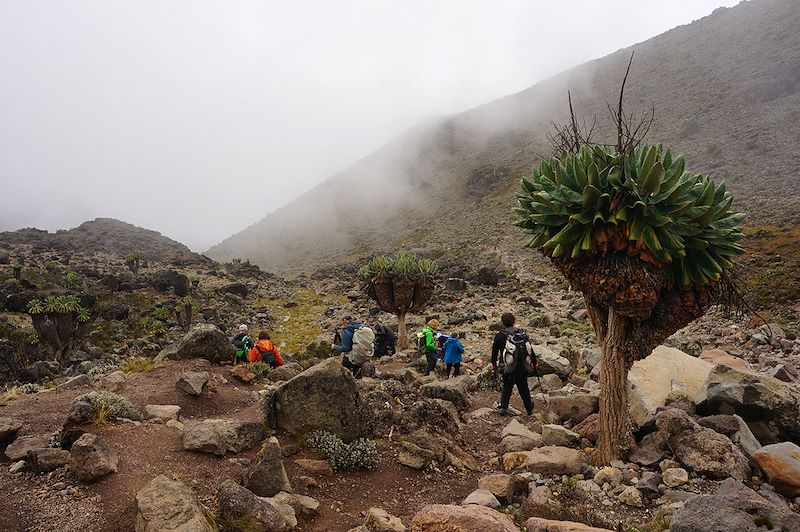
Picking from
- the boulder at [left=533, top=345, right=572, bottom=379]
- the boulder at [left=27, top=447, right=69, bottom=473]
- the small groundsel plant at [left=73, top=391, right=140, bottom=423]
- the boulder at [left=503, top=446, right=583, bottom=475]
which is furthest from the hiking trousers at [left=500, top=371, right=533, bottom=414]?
the boulder at [left=27, top=447, right=69, bottom=473]

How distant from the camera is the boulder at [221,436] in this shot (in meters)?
6.43

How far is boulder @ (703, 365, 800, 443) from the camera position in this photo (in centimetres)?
674

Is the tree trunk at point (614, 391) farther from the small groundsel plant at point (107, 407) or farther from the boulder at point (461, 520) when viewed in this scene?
the small groundsel plant at point (107, 407)

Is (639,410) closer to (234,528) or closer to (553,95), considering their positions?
(234,528)

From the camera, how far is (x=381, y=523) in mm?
4980

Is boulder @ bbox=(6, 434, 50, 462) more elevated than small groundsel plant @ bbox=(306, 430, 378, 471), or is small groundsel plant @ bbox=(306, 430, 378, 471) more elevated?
boulder @ bbox=(6, 434, 50, 462)

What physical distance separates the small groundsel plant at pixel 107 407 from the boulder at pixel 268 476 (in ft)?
8.73

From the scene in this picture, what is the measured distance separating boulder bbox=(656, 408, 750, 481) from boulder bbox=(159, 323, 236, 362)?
1052cm

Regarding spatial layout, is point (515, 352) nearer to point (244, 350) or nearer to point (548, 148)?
point (244, 350)

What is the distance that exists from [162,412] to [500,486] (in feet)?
18.6

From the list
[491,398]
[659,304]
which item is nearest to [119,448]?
[659,304]

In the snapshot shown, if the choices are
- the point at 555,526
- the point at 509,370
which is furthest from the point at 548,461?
the point at 509,370

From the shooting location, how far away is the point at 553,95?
111m

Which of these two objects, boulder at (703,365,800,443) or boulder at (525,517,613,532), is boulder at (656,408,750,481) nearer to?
boulder at (703,365,800,443)
